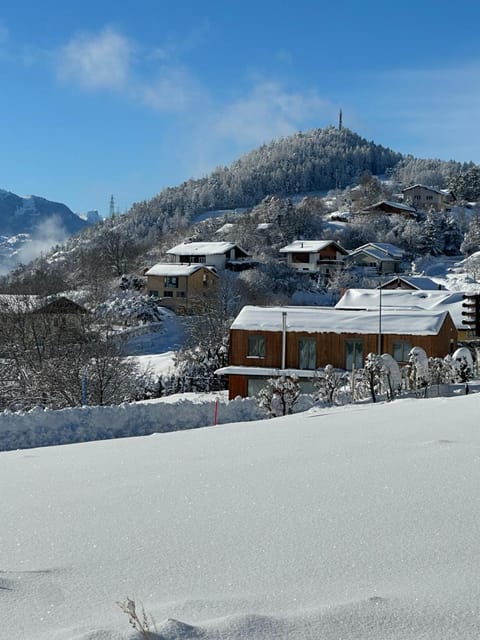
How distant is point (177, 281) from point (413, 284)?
21564mm

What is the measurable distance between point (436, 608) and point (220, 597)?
93 centimetres

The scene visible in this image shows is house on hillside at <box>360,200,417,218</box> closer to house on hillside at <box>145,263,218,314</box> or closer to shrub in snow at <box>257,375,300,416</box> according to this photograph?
house on hillside at <box>145,263,218,314</box>

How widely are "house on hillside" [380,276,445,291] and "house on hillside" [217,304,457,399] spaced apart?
30005mm

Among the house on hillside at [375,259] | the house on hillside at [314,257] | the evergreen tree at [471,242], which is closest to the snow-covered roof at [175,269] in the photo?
the house on hillside at [314,257]

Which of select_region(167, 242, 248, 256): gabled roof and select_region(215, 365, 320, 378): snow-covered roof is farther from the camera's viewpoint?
select_region(167, 242, 248, 256): gabled roof

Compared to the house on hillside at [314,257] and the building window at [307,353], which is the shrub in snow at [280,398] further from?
the house on hillside at [314,257]

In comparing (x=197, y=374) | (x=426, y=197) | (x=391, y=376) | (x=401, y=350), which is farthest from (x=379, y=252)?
(x=391, y=376)

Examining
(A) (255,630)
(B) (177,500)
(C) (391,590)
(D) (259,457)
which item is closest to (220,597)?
(A) (255,630)

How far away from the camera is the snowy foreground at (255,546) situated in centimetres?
266

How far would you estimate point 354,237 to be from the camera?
8725 cm

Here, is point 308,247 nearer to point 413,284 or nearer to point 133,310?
point 413,284

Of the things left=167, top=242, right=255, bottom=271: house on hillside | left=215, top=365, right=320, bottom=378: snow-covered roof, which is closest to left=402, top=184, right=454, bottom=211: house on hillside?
left=167, top=242, right=255, bottom=271: house on hillside

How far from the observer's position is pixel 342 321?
24.8 metres

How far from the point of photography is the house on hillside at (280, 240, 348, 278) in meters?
69.8
